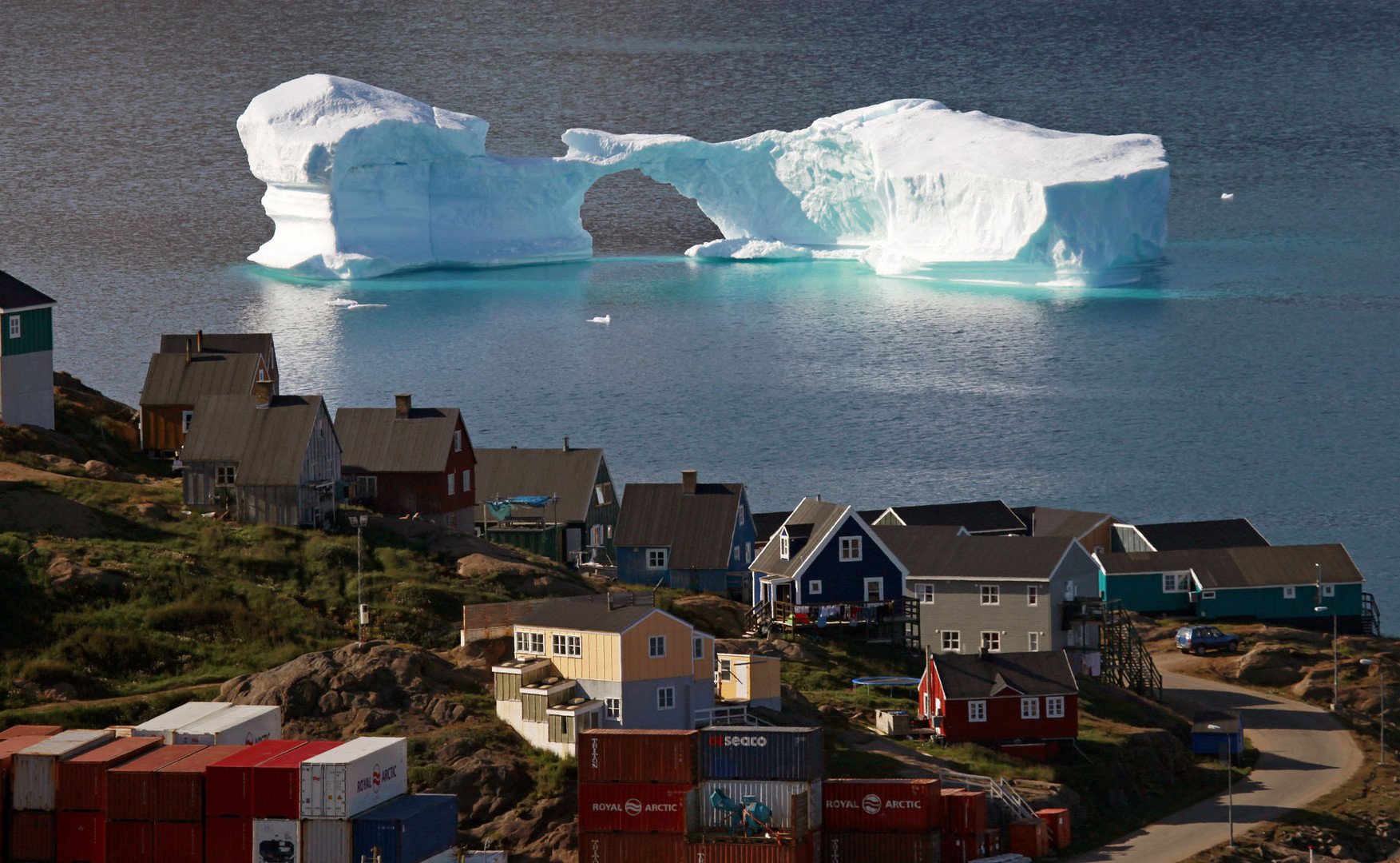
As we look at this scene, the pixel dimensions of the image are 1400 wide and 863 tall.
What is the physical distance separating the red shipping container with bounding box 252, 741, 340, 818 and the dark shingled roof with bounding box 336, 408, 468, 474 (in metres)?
19.8

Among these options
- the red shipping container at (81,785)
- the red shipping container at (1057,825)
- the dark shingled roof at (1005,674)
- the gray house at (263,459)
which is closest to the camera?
the red shipping container at (81,785)

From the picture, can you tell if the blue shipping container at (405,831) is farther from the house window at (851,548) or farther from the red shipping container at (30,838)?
the house window at (851,548)

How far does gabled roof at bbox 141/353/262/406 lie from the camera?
A: 5422 centimetres

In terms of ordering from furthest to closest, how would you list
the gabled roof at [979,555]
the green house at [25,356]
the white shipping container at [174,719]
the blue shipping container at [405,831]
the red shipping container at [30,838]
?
→ the green house at [25,356]
the gabled roof at [979,555]
the white shipping container at [174,719]
the red shipping container at [30,838]
the blue shipping container at [405,831]

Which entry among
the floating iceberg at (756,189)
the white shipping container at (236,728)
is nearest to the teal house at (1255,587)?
the white shipping container at (236,728)

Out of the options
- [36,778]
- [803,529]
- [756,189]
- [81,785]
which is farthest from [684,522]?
[756,189]

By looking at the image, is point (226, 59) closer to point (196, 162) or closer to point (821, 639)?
point (196, 162)

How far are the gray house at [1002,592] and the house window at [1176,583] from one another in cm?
853

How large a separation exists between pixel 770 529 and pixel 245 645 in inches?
827

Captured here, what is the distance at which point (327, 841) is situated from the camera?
105 ft

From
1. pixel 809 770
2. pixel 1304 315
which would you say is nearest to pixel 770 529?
pixel 809 770

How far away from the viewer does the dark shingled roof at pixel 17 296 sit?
169 feet

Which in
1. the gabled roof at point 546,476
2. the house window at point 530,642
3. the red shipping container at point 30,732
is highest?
the gabled roof at point 546,476

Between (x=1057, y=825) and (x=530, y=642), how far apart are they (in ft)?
31.5
